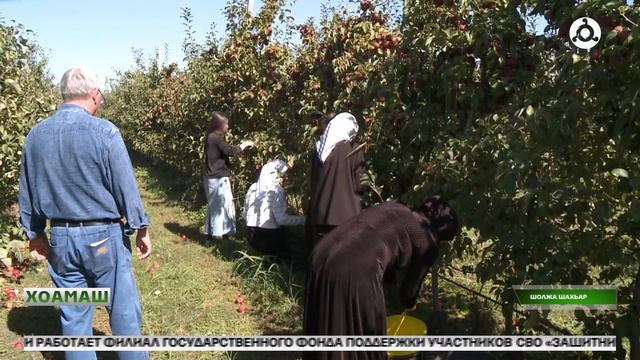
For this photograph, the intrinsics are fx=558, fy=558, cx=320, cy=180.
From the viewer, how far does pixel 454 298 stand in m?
4.75

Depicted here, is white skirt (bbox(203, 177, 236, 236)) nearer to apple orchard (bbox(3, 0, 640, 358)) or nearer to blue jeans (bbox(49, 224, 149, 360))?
apple orchard (bbox(3, 0, 640, 358))

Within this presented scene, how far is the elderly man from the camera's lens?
2.73 m

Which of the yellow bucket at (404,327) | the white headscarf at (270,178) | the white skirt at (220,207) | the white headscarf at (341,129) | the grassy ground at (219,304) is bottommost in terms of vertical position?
the grassy ground at (219,304)

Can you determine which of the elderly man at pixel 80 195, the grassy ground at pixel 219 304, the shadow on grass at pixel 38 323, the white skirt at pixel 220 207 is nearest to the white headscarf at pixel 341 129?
the grassy ground at pixel 219 304

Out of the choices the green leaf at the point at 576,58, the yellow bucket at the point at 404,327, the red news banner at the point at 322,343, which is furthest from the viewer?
the yellow bucket at the point at 404,327

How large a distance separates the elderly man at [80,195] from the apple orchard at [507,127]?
1689 mm

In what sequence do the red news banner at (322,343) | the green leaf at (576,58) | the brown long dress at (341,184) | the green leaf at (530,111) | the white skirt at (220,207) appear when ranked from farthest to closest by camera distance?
the white skirt at (220,207) → the brown long dress at (341,184) → the red news banner at (322,343) → the green leaf at (530,111) → the green leaf at (576,58)

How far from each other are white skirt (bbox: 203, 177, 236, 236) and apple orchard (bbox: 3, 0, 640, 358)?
154cm

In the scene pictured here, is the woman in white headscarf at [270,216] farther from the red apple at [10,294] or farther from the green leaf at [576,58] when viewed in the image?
the green leaf at [576,58]

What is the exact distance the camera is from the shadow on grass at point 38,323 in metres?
3.69

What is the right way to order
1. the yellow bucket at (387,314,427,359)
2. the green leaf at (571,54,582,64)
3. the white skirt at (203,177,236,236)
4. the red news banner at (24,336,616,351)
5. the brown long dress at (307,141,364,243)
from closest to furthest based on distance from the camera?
the green leaf at (571,54,582,64), the red news banner at (24,336,616,351), the yellow bucket at (387,314,427,359), the brown long dress at (307,141,364,243), the white skirt at (203,177,236,236)

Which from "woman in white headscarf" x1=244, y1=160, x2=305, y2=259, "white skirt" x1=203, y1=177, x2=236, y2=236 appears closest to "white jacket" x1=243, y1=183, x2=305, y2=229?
"woman in white headscarf" x1=244, y1=160, x2=305, y2=259

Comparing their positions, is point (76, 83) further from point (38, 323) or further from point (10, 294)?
point (10, 294)

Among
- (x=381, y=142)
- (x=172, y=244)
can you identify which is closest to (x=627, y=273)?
(x=381, y=142)
